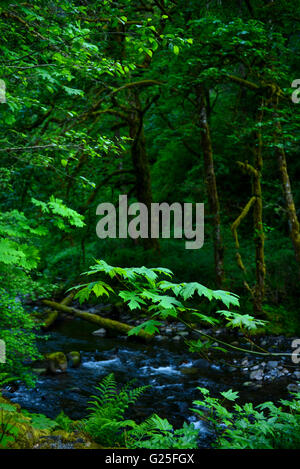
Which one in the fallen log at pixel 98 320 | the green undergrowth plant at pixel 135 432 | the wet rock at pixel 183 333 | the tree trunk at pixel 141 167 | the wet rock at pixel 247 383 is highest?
the tree trunk at pixel 141 167

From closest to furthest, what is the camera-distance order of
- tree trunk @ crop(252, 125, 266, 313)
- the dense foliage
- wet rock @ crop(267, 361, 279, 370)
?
the dense foliage, wet rock @ crop(267, 361, 279, 370), tree trunk @ crop(252, 125, 266, 313)

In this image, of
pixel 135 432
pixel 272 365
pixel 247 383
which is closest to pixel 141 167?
pixel 272 365

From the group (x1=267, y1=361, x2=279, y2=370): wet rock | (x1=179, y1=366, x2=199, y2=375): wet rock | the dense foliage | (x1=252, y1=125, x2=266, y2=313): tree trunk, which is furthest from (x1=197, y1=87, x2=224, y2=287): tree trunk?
(x1=179, y1=366, x2=199, y2=375): wet rock

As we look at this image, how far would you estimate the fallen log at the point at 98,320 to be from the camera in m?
10.00

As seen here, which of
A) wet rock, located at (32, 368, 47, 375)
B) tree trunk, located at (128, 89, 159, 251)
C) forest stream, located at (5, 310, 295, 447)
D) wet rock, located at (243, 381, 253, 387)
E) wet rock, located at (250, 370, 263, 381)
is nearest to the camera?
forest stream, located at (5, 310, 295, 447)

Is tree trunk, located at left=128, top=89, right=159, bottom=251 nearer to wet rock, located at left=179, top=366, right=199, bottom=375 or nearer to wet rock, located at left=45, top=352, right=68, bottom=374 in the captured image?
wet rock, located at left=179, top=366, right=199, bottom=375

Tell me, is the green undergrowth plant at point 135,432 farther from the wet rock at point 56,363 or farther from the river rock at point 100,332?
the river rock at point 100,332

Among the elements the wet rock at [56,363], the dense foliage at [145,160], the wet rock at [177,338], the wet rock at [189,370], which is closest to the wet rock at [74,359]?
the wet rock at [56,363]

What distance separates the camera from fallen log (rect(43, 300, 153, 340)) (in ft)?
32.8

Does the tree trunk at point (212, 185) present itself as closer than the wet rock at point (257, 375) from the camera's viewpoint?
No

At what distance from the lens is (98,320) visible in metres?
11.2

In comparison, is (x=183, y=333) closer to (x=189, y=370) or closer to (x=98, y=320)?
(x=189, y=370)

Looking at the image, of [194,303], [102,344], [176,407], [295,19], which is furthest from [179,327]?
[295,19]

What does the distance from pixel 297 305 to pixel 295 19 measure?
8.00m
